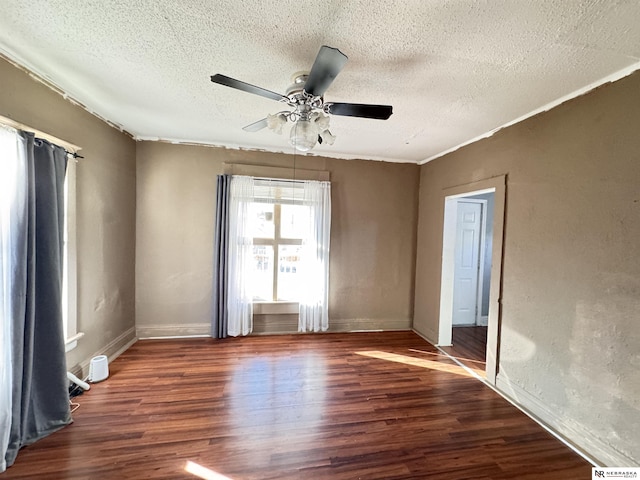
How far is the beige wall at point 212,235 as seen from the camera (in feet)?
11.2

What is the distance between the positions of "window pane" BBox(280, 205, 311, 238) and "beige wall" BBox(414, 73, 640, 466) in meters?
2.25

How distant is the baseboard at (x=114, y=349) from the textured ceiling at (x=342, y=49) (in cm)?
236

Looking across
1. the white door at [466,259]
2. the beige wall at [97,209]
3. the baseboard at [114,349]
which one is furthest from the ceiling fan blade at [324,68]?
the white door at [466,259]

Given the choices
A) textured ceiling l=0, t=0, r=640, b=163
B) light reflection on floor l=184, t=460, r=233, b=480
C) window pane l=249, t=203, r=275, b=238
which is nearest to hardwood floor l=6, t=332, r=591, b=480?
light reflection on floor l=184, t=460, r=233, b=480

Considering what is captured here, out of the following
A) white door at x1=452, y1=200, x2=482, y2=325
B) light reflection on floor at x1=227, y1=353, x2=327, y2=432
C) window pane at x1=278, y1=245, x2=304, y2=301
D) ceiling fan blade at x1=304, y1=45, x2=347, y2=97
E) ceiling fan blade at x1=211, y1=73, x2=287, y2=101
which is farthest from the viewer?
white door at x1=452, y1=200, x2=482, y2=325

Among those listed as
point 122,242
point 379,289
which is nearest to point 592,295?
point 379,289

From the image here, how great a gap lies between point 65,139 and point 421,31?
271cm

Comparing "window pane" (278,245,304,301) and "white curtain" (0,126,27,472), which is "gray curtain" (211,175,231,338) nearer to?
"window pane" (278,245,304,301)

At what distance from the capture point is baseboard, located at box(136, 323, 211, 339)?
135 inches

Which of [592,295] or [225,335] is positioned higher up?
[592,295]

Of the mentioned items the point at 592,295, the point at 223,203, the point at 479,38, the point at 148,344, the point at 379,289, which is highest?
the point at 479,38

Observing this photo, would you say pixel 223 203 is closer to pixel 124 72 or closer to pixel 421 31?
pixel 124 72

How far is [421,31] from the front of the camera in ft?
4.51

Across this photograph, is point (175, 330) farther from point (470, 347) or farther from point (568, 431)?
point (568, 431)
